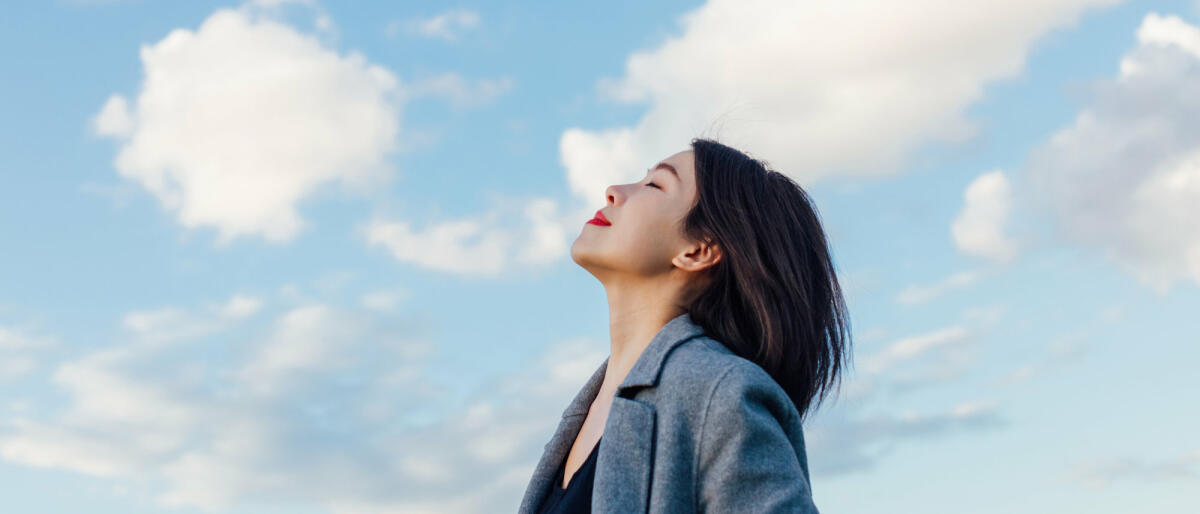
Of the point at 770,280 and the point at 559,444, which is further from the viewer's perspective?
the point at 559,444

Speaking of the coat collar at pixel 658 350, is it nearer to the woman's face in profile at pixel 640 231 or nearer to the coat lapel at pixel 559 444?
the woman's face in profile at pixel 640 231

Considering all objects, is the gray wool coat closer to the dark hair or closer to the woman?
the woman

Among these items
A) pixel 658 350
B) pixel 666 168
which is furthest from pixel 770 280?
pixel 666 168

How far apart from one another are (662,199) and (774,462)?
1574 mm

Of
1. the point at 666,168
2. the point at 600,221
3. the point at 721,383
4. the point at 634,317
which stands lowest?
the point at 721,383

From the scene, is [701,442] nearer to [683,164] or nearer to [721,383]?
[721,383]

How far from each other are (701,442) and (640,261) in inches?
43.5

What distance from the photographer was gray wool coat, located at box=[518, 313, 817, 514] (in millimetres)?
4309

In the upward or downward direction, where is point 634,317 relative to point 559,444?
upward

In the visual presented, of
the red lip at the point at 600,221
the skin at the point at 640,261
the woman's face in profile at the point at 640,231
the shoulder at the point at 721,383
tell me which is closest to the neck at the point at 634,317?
the skin at the point at 640,261

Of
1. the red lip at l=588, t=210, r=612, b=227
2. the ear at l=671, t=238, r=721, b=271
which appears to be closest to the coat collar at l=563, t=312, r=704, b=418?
the ear at l=671, t=238, r=721, b=271

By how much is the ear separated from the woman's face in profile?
1.5 inches

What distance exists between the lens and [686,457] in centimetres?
454

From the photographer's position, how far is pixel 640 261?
5.34 metres
